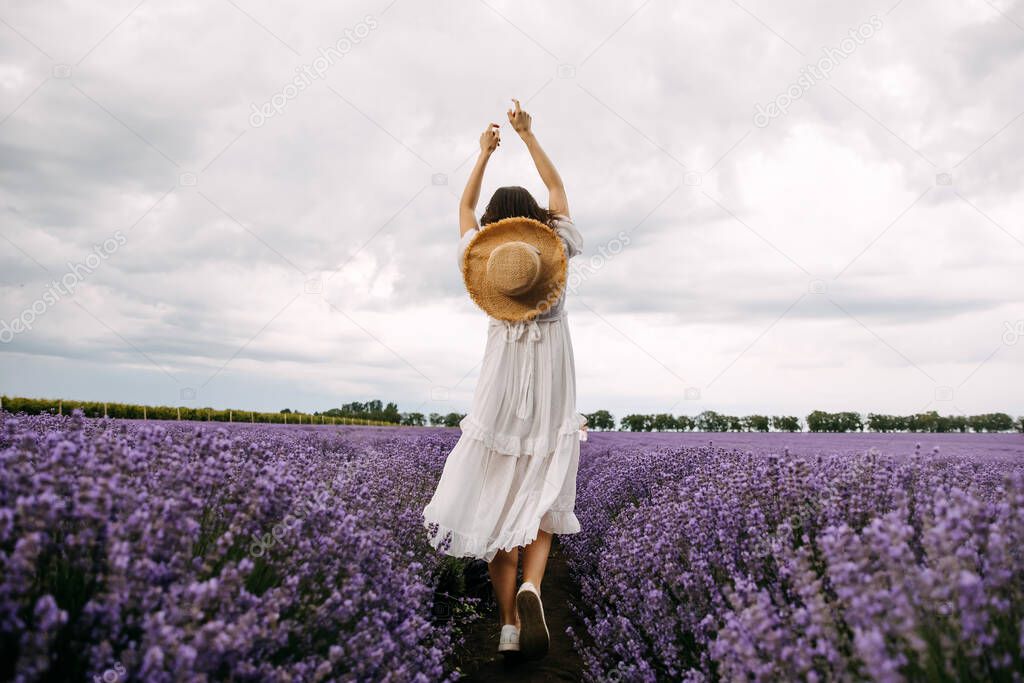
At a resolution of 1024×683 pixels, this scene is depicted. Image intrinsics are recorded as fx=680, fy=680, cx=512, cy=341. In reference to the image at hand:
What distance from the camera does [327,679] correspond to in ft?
5.38

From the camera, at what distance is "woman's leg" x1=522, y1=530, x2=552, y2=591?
9.23 ft

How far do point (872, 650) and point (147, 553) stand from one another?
1.31 m

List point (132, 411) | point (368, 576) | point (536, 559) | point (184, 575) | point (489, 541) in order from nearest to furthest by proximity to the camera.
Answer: point (184, 575)
point (368, 576)
point (536, 559)
point (489, 541)
point (132, 411)

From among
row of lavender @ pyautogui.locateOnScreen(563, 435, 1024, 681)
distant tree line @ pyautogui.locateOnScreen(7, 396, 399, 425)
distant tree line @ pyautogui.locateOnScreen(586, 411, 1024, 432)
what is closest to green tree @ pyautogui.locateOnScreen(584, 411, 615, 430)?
distant tree line @ pyautogui.locateOnScreen(586, 411, 1024, 432)

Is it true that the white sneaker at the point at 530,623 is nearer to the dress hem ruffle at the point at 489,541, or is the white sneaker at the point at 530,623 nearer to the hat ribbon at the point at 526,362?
the dress hem ruffle at the point at 489,541

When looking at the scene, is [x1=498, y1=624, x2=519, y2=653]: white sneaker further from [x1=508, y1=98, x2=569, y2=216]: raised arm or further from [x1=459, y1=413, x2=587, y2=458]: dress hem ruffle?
[x1=508, y1=98, x2=569, y2=216]: raised arm

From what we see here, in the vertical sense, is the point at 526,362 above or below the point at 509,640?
above

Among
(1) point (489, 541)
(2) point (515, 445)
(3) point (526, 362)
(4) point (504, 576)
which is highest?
(3) point (526, 362)

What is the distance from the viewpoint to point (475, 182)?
10.9 ft

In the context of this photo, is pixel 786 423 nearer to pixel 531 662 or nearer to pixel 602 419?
pixel 602 419

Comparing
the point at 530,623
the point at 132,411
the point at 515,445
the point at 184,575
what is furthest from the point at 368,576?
the point at 132,411

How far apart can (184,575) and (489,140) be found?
2.45 m

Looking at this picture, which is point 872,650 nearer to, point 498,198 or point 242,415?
point 498,198

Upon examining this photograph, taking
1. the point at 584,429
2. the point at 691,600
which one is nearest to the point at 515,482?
the point at 584,429
